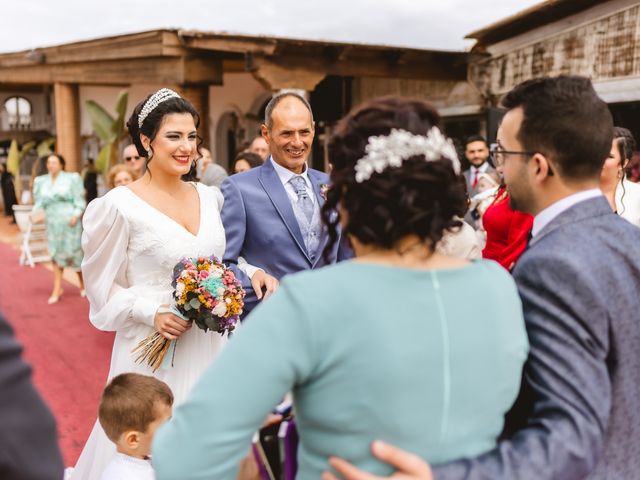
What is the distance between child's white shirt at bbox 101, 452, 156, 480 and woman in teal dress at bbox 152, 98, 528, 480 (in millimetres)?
1249

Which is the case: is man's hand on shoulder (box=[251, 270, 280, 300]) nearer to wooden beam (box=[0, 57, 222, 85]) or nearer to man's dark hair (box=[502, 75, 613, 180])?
man's dark hair (box=[502, 75, 613, 180])

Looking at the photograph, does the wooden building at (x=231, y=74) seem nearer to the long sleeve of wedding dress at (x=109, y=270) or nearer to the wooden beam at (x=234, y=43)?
the wooden beam at (x=234, y=43)

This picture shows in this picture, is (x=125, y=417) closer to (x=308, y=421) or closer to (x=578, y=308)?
(x=308, y=421)

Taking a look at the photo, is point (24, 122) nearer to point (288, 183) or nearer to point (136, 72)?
point (136, 72)

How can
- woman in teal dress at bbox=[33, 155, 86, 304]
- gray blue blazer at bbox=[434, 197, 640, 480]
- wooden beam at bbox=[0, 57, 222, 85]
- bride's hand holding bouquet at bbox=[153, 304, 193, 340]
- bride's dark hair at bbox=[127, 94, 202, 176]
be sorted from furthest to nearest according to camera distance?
1. woman in teal dress at bbox=[33, 155, 86, 304]
2. wooden beam at bbox=[0, 57, 222, 85]
3. bride's dark hair at bbox=[127, 94, 202, 176]
4. bride's hand holding bouquet at bbox=[153, 304, 193, 340]
5. gray blue blazer at bbox=[434, 197, 640, 480]

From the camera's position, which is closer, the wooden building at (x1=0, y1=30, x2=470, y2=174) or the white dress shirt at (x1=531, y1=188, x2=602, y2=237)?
the white dress shirt at (x1=531, y1=188, x2=602, y2=237)

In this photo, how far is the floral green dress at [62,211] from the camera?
351 inches

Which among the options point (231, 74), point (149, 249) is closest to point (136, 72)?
point (231, 74)

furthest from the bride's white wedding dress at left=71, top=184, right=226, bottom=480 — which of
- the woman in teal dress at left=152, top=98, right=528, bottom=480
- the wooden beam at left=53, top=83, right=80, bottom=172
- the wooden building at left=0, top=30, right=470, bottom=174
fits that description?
the wooden beam at left=53, top=83, right=80, bottom=172

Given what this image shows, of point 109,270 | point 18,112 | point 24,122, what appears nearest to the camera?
point 109,270

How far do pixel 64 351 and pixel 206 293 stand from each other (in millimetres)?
4455

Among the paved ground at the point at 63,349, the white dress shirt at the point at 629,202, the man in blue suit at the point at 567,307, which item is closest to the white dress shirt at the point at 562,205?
the man in blue suit at the point at 567,307

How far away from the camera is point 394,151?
1.25 metres

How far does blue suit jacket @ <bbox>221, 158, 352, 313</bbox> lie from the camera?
124 inches
